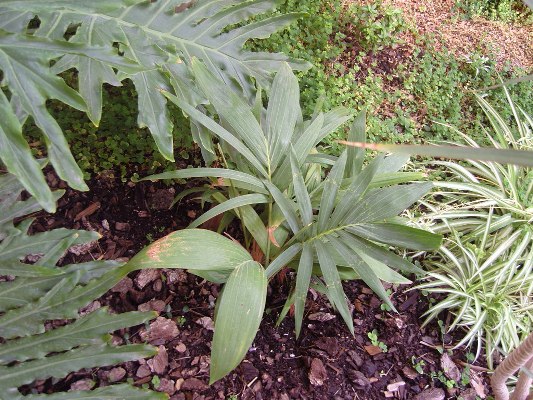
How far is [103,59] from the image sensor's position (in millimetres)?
1267

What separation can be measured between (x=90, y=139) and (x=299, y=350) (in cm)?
121

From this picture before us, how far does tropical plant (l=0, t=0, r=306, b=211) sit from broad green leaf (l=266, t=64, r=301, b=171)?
92mm

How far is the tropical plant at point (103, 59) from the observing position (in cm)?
117

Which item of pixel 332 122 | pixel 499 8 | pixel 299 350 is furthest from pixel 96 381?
pixel 499 8

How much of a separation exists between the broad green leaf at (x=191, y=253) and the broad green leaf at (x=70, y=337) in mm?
143

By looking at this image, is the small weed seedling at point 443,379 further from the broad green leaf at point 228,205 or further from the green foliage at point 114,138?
the green foliage at point 114,138

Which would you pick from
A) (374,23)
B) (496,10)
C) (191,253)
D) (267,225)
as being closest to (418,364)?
(267,225)

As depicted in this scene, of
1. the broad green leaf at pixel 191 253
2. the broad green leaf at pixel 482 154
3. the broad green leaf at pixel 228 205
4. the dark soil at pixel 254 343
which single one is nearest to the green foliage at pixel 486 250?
the dark soil at pixel 254 343

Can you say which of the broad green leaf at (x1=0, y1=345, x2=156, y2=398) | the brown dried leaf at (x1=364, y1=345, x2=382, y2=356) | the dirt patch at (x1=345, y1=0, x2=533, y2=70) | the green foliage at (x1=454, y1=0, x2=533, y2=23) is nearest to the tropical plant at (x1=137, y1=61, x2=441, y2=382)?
the broad green leaf at (x1=0, y1=345, x2=156, y2=398)

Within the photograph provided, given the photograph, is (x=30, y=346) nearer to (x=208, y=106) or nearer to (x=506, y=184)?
(x=208, y=106)

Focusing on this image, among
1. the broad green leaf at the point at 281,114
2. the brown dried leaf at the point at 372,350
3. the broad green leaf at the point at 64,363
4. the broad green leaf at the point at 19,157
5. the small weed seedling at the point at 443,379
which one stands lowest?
the small weed seedling at the point at 443,379

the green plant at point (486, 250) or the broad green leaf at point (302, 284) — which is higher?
the broad green leaf at point (302, 284)

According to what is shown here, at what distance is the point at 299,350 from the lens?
1.84 m

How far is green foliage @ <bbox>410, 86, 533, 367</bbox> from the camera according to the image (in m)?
2.05
